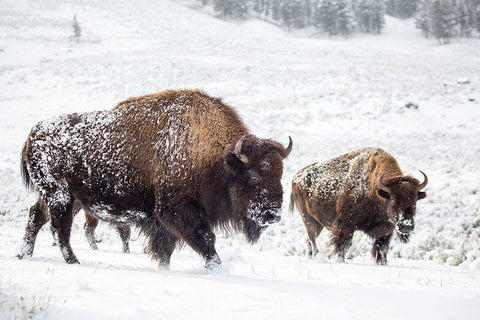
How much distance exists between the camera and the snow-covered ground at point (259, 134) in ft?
9.19

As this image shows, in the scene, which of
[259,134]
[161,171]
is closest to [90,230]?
[161,171]

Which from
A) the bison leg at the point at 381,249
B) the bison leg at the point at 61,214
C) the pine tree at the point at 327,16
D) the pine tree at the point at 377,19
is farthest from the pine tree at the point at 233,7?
the bison leg at the point at 61,214

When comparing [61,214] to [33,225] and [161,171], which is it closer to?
[33,225]

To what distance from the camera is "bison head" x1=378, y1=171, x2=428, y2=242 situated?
597 cm

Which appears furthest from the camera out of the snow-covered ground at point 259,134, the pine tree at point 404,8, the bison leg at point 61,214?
the pine tree at point 404,8

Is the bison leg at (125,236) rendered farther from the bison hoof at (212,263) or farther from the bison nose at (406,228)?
the bison nose at (406,228)

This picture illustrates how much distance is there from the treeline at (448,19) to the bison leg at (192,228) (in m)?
71.0

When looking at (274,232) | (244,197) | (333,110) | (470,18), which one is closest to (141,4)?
(333,110)

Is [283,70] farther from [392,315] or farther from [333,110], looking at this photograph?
[392,315]

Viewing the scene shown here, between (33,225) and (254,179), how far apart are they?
3.01 meters

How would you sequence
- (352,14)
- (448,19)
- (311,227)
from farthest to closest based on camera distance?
1. (352,14)
2. (448,19)
3. (311,227)

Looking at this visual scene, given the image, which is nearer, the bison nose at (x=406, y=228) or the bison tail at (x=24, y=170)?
the bison tail at (x=24, y=170)

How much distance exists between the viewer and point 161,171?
4695 mm

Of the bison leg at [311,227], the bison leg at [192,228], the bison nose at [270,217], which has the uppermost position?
the bison nose at [270,217]
